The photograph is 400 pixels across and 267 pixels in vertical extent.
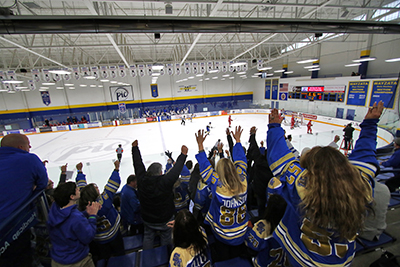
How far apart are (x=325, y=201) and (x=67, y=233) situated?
77.8 inches

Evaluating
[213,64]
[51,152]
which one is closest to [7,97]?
[51,152]

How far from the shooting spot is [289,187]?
135 centimetres

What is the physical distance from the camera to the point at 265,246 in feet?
5.79

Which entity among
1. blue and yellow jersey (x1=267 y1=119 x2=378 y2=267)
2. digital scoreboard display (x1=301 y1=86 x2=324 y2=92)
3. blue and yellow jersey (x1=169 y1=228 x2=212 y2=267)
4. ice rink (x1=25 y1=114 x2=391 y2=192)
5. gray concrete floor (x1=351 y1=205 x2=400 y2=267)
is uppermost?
digital scoreboard display (x1=301 y1=86 x2=324 y2=92)

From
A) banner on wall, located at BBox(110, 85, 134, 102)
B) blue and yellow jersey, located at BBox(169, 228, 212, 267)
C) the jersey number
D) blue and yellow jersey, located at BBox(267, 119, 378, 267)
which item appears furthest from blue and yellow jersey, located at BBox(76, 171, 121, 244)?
banner on wall, located at BBox(110, 85, 134, 102)

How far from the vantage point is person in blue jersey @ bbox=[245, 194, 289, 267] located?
1.74 metres

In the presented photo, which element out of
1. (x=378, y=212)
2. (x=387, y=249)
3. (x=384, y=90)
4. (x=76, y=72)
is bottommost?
(x=387, y=249)

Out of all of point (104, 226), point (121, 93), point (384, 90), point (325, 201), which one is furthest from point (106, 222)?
point (121, 93)

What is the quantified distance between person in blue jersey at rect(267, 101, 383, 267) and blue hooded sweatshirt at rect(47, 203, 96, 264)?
165 centimetres

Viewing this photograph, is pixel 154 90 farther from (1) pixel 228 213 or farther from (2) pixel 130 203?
(1) pixel 228 213

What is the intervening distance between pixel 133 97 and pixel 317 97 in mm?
23705

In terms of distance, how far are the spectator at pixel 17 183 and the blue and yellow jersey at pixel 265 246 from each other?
2034mm

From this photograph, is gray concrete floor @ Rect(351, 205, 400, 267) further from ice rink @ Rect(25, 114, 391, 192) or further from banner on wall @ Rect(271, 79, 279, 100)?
banner on wall @ Rect(271, 79, 279, 100)

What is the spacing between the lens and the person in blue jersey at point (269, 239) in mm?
1744
